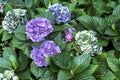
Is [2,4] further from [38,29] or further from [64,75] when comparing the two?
[64,75]

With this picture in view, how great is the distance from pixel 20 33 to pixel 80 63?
1.86ft

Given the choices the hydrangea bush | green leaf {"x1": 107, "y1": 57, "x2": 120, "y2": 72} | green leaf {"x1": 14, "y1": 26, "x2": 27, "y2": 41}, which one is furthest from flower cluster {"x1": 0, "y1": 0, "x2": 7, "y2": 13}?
green leaf {"x1": 107, "y1": 57, "x2": 120, "y2": 72}

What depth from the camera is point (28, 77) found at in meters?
2.83

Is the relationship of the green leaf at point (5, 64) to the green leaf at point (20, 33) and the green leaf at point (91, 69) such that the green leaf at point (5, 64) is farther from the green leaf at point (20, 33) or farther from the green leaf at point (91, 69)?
the green leaf at point (91, 69)

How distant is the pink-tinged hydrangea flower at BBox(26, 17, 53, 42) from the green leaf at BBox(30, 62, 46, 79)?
0.21 meters

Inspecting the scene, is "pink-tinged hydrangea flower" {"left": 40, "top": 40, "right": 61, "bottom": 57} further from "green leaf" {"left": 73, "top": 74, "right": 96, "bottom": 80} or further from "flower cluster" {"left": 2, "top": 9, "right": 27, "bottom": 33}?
"flower cluster" {"left": 2, "top": 9, "right": 27, "bottom": 33}

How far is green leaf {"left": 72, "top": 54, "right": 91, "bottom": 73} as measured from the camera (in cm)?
269

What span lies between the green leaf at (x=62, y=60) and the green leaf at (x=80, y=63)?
0.05 meters

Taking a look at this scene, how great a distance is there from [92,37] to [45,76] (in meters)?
0.51

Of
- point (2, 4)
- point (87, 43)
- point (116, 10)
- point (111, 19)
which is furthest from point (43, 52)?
point (2, 4)

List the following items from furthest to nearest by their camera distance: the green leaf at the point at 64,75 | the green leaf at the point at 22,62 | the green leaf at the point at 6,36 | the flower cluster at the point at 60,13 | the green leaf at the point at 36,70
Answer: the green leaf at the point at 6,36, the flower cluster at the point at 60,13, the green leaf at the point at 22,62, the green leaf at the point at 36,70, the green leaf at the point at 64,75

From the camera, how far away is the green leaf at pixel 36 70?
2.76 m

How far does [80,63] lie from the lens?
2703mm

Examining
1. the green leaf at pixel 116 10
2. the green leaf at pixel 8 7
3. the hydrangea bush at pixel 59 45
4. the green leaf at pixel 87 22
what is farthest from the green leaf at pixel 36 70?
the green leaf at pixel 116 10
